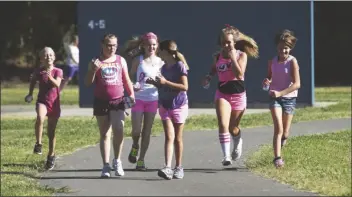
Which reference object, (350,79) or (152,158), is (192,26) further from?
(350,79)

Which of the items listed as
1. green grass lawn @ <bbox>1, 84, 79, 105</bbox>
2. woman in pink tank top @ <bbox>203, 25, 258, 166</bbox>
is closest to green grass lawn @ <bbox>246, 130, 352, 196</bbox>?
woman in pink tank top @ <bbox>203, 25, 258, 166</bbox>

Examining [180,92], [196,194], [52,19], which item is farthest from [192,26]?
[52,19]

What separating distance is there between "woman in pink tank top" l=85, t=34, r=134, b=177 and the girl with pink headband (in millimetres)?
309

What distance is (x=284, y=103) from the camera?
410 inches

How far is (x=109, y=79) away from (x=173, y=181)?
1382mm

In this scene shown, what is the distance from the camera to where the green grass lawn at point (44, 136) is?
9.34m

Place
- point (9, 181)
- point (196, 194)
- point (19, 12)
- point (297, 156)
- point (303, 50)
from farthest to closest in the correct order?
point (19, 12) < point (303, 50) < point (297, 156) < point (9, 181) < point (196, 194)

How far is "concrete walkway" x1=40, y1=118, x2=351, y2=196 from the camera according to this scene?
869 centimetres

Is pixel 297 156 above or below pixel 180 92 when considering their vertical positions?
below

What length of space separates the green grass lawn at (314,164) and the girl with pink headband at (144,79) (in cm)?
136

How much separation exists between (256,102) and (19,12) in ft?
62.6

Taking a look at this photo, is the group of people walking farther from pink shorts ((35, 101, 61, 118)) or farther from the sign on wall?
the sign on wall

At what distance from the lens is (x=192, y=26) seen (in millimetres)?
21234

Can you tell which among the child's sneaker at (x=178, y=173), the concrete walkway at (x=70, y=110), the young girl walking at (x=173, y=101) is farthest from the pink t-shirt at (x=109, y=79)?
the concrete walkway at (x=70, y=110)
